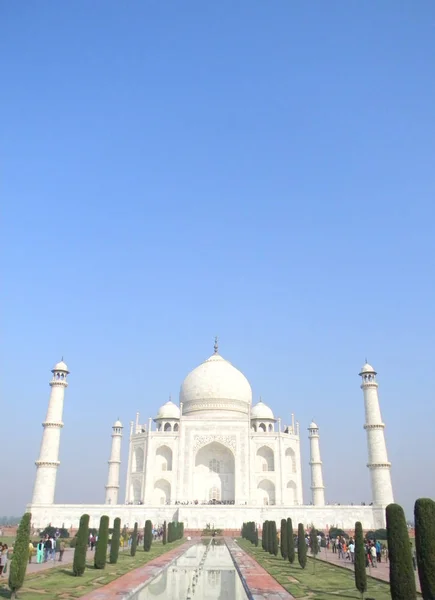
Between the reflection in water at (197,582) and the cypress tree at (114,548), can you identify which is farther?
the cypress tree at (114,548)

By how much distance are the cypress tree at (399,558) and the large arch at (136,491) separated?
26.8 metres

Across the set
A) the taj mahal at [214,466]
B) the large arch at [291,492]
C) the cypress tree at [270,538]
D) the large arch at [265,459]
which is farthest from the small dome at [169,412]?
the cypress tree at [270,538]

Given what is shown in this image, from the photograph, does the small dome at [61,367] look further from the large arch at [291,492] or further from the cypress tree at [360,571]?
the cypress tree at [360,571]

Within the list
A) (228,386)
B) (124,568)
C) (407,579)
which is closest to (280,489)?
(228,386)

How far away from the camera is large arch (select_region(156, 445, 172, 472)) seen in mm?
33781

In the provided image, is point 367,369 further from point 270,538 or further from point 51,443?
point 51,443

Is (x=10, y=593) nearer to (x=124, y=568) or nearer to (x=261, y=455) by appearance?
(x=124, y=568)

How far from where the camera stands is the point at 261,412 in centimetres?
3762

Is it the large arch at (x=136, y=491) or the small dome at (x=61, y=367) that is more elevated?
the small dome at (x=61, y=367)

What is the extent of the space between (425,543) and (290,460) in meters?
27.1

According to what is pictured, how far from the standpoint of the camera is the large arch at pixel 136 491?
33.5m

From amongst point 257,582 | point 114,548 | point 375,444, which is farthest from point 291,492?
point 257,582

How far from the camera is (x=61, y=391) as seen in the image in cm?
3238

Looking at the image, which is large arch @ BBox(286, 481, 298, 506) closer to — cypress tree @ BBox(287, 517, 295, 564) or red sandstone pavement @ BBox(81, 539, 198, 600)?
cypress tree @ BBox(287, 517, 295, 564)
